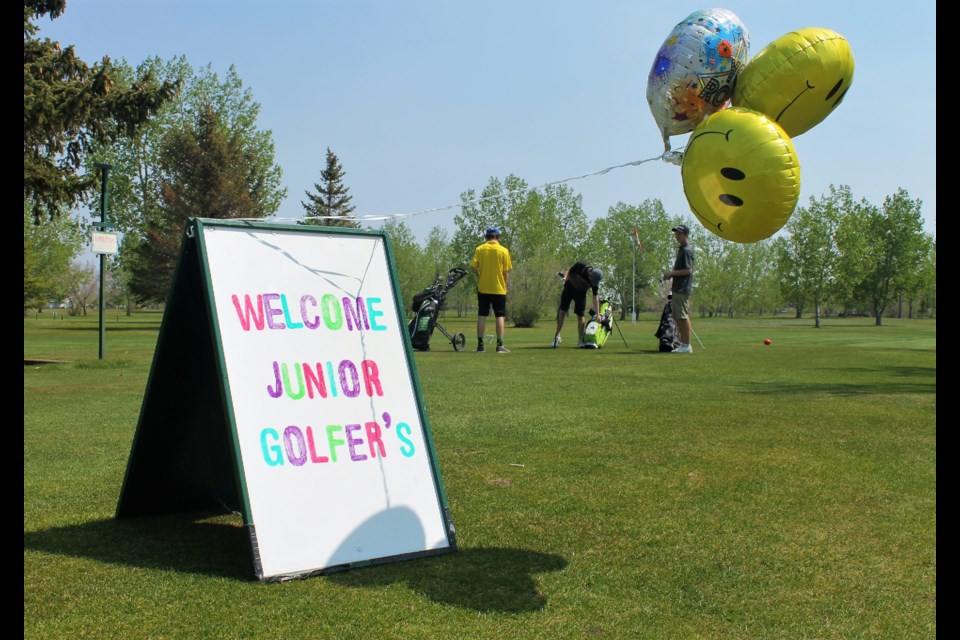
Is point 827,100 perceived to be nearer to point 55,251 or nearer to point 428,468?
point 428,468

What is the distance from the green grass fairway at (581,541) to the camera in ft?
10.1

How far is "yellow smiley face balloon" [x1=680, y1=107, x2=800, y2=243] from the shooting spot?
3709 millimetres

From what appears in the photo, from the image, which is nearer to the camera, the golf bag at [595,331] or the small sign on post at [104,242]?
the small sign on post at [104,242]

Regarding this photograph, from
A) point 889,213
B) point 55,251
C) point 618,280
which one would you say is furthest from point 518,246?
point 55,251

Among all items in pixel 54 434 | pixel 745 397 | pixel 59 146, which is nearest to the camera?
pixel 54 434

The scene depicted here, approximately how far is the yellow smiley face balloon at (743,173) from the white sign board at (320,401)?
67.0 inches

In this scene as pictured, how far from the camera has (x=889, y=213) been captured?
58.4m

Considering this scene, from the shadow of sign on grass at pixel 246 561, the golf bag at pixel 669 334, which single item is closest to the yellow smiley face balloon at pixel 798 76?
the shadow of sign on grass at pixel 246 561

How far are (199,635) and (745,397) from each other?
715 cm

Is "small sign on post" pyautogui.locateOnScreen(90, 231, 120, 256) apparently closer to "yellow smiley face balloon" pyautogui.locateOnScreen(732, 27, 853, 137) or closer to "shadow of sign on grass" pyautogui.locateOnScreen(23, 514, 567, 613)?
"shadow of sign on grass" pyautogui.locateOnScreen(23, 514, 567, 613)

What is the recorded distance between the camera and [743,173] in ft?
12.2

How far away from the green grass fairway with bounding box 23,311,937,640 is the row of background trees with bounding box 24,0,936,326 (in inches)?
406

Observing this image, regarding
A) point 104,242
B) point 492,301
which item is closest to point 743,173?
point 492,301

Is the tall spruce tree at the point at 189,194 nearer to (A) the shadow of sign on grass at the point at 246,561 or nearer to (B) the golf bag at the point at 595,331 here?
(B) the golf bag at the point at 595,331
